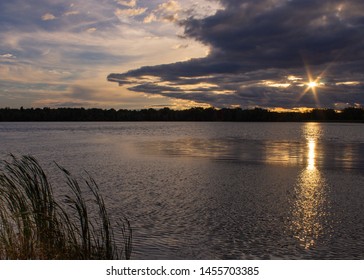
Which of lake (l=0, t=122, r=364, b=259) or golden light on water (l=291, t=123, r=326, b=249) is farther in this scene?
golden light on water (l=291, t=123, r=326, b=249)

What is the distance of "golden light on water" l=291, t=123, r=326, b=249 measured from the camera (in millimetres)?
13922

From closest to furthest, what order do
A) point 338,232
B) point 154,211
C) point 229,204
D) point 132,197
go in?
point 338,232 → point 154,211 → point 229,204 → point 132,197

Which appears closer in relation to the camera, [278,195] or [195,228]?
[195,228]

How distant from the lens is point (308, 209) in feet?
58.9

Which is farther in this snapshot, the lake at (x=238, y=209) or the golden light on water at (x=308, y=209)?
the golden light on water at (x=308, y=209)

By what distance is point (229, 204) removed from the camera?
746 inches

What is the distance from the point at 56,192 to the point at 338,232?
13.9 meters

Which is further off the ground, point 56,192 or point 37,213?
point 37,213

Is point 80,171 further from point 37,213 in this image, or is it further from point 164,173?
point 37,213

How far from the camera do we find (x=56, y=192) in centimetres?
2088

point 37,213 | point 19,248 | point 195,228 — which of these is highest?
point 37,213

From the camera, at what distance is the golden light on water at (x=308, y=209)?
13.9 meters
